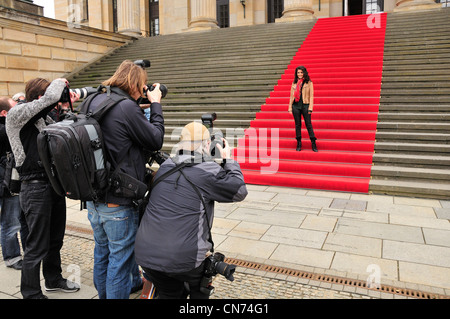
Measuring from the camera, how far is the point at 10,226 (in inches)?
146

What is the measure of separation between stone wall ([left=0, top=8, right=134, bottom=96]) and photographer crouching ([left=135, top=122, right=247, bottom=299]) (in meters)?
12.5

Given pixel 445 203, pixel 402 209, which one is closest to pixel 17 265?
pixel 402 209

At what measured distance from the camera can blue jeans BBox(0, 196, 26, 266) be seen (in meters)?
3.67

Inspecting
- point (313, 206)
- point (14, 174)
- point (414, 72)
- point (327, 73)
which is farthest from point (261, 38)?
point (14, 174)

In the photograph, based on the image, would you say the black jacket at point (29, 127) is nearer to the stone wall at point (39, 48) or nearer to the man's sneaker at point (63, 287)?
the man's sneaker at point (63, 287)

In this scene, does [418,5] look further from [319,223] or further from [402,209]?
[319,223]

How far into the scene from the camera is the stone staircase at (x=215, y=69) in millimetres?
10180

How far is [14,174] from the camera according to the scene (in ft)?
10.5

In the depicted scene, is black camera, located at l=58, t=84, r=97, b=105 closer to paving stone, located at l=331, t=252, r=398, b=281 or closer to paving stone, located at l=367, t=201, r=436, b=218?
paving stone, located at l=331, t=252, r=398, b=281

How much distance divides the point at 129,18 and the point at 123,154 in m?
19.6

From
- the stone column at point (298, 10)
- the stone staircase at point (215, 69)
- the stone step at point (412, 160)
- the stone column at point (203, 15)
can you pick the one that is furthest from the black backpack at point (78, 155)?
the stone column at point (203, 15)

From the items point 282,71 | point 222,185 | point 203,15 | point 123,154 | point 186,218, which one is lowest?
point 186,218

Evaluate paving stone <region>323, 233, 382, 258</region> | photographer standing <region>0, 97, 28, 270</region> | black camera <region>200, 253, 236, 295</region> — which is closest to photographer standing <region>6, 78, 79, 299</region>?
photographer standing <region>0, 97, 28, 270</region>

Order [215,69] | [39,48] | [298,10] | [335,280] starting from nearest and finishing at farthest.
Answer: [335,280], [215,69], [39,48], [298,10]
